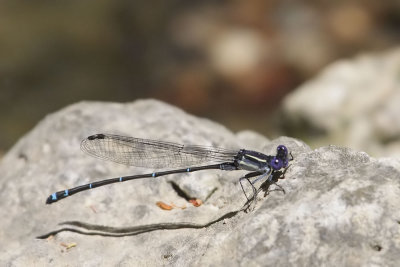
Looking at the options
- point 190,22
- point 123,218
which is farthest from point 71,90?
point 123,218

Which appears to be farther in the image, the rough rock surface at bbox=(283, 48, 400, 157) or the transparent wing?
the rough rock surface at bbox=(283, 48, 400, 157)

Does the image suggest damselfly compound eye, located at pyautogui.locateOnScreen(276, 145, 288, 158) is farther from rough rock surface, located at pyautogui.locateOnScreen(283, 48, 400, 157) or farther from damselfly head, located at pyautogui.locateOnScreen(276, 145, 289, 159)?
rough rock surface, located at pyautogui.locateOnScreen(283, 48, 400, 157)

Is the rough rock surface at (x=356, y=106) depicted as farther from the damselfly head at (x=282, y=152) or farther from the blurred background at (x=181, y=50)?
the blurred background at (x=181, y=50)

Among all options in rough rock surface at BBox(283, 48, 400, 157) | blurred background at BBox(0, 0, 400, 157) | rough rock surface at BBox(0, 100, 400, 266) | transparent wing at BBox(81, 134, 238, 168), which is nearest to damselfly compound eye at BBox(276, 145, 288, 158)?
rough rock surface at BBox(0, 100, 400, 266)

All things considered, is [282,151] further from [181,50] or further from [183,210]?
[181,50]

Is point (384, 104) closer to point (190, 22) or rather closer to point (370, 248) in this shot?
point (370, 248)

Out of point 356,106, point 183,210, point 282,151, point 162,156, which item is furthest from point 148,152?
point 356,106
